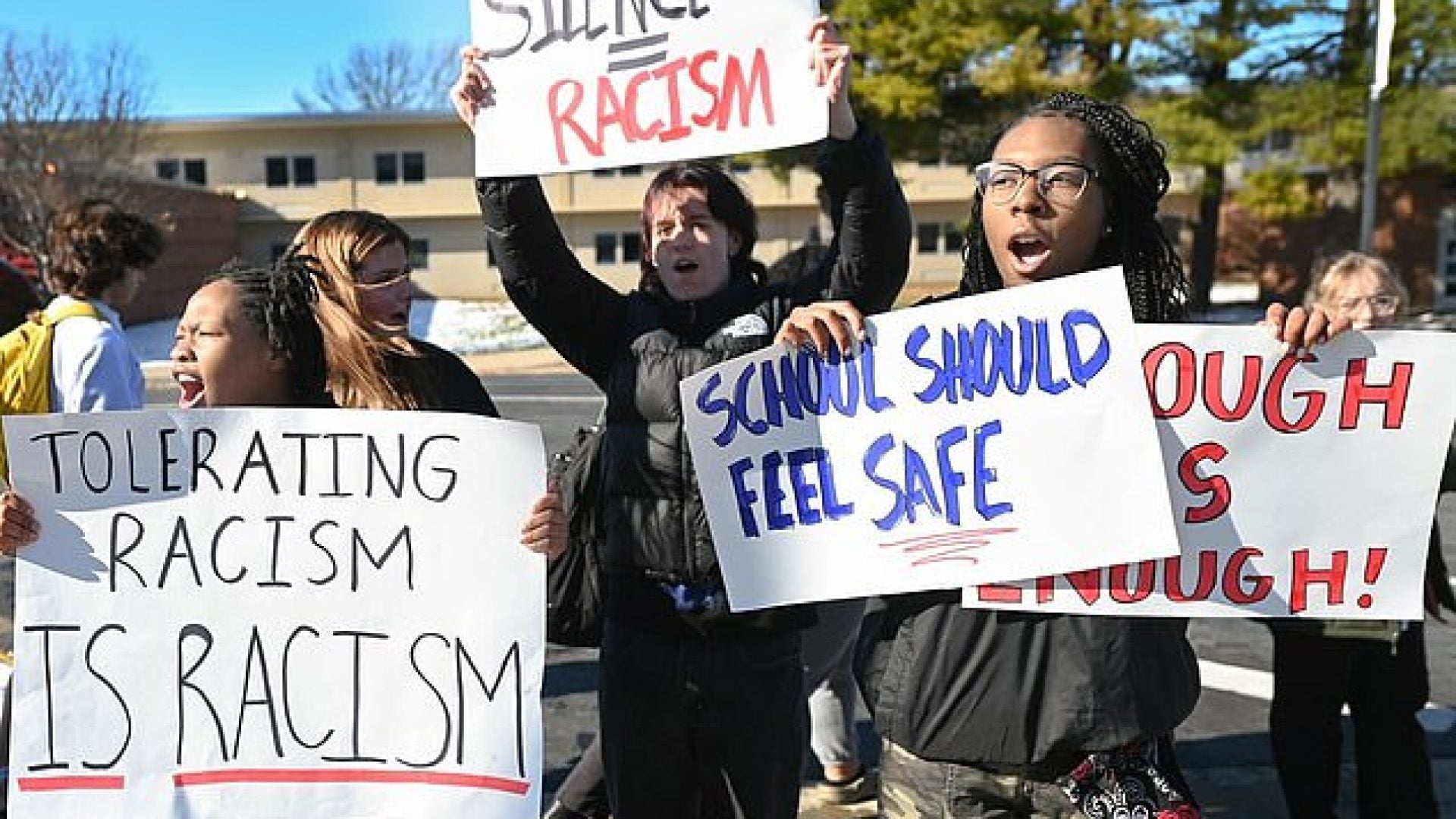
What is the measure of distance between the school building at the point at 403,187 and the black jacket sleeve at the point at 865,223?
35.8 m

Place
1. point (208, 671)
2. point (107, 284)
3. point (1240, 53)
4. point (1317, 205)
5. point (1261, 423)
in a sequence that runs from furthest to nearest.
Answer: point (1317, 205) < point (1240, 53) < point (107, 284) < point (208, 671) < point (1261, 423)

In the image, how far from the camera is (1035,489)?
193 cm

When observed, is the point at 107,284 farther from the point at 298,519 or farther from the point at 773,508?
the point at 773,508

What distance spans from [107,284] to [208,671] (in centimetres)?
215

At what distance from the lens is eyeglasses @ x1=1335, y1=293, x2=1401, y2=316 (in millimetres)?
3170

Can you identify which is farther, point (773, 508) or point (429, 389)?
point (429, 389)

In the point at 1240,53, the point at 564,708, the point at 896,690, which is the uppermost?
the point at 1240,53

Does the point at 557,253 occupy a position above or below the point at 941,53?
below

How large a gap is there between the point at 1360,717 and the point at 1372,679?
0.12 metres

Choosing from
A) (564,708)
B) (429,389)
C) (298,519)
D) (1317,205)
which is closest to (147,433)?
(298,519)

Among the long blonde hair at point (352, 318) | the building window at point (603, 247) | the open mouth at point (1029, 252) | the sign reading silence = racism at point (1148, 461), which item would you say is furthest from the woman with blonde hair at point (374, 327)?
the building window at point (603, 247)

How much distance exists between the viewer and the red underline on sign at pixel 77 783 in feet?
6.64

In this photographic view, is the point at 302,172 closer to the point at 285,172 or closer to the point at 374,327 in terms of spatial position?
the point at 285,172

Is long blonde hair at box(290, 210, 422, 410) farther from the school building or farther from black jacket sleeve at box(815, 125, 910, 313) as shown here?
the school building
